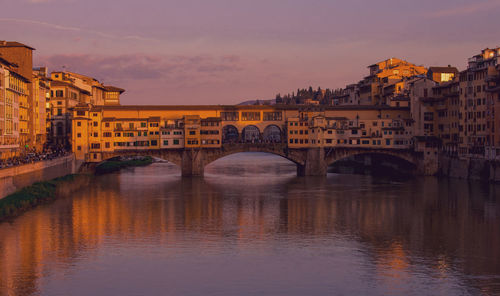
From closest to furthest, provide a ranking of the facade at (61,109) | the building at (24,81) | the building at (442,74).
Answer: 1. the building at (24,81)
2. the facade at (61,109)
3. the building at (442,74)

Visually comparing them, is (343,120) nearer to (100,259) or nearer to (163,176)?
(163,176)

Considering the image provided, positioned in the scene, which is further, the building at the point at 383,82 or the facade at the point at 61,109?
the building at the point at 383,82

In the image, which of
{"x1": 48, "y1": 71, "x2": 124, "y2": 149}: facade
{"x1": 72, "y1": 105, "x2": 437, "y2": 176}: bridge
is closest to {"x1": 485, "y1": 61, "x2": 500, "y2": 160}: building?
{"x1": 72, "y1": 105, "x2": 437, "y2": 176}: bridge


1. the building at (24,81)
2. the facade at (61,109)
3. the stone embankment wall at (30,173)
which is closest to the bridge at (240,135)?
the building at (24,81)

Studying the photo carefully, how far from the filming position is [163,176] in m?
73.4

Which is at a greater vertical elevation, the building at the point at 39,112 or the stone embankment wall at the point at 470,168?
the building at the point at 39,112

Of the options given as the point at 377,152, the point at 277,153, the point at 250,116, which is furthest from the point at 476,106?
the point at 250,116

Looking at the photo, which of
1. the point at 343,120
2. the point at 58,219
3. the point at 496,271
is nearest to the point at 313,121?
the point at 343,120

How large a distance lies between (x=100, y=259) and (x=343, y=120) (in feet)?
161

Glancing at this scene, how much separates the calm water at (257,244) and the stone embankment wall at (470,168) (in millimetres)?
3600

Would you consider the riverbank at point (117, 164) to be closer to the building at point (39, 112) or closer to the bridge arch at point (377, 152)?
the building at point (39, 112)

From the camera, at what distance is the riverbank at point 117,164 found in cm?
7812

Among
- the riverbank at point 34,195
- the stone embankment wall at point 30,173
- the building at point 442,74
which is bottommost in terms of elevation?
the riverbank at point 34,195

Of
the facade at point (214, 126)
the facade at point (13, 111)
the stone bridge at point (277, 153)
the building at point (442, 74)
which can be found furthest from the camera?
the building at point (442, 74)
